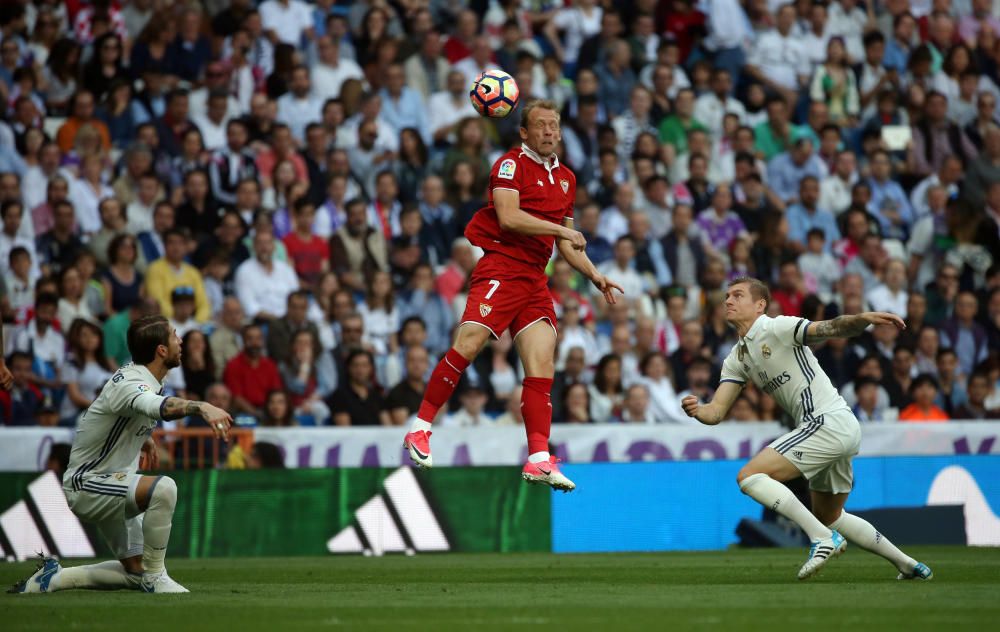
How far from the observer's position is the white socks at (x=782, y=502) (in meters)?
10.4

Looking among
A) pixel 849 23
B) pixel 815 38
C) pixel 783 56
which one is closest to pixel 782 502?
pixel 783 56

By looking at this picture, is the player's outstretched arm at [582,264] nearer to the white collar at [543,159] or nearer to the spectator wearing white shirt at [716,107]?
the white collar at [543,159]

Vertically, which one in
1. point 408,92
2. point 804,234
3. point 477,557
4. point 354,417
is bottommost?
point 477,557

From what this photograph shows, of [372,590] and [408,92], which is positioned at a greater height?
[408,92]

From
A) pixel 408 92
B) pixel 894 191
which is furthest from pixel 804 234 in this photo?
pixel 408 92

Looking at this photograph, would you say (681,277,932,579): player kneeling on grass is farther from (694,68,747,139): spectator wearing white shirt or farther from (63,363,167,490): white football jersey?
(694,68,747,139): spectator wearing white shirt

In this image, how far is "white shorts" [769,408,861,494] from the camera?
35.3ft

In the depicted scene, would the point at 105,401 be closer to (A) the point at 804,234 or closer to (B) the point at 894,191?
(A) the point at 804,234

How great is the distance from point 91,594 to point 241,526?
18.3 feet

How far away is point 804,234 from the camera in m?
21.5

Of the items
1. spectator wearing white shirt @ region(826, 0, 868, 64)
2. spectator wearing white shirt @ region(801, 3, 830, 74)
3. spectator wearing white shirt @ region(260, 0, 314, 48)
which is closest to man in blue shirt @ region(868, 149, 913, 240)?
spectator wearing white shirt @ region(801, 3, 830, 74)

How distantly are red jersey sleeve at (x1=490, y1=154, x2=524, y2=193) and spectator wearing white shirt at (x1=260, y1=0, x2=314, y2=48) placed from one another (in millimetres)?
10342

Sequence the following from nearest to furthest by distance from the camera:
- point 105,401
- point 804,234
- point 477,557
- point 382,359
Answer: point 105,401, point 477,557, point 382,359, point 804,234

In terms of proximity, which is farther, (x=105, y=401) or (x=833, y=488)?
(x=833, y=488)
